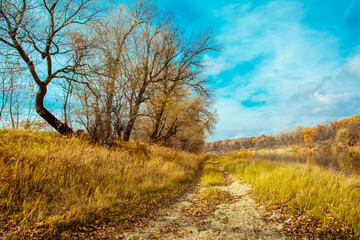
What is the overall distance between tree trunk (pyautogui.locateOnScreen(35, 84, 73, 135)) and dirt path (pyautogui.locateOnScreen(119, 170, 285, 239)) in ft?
22.3

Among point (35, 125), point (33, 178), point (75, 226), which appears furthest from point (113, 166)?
point (35, 125)

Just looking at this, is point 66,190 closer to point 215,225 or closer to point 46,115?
point 215,225

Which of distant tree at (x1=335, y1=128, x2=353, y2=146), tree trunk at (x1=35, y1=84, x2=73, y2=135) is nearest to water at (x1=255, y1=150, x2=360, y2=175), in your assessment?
tree trunk at (x1=35, y1=84, x2=73, y2=135)

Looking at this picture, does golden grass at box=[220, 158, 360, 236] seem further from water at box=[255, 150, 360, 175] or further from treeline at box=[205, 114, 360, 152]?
treeline at box=[205, 114, 360, 152]

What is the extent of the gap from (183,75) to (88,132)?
1021cm

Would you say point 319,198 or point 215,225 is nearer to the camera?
point 215,225

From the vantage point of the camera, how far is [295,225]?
11.6 feet

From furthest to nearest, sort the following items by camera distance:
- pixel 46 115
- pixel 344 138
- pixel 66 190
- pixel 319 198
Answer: pixel 344 138, pixel 46 115, pixel 319 198, pixel 66 190

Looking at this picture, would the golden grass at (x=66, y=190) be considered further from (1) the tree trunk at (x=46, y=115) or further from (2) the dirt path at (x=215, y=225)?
(1) the tree trunk at (x=46, y=115)

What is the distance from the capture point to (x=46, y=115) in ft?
28.1


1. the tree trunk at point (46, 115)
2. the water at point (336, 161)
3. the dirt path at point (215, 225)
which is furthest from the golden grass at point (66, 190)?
the water at point (336, 161)

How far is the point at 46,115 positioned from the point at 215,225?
9243 millimetres

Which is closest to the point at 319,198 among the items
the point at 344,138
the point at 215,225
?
the point at 215,225

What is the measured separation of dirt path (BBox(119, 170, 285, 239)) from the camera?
10.6ft
